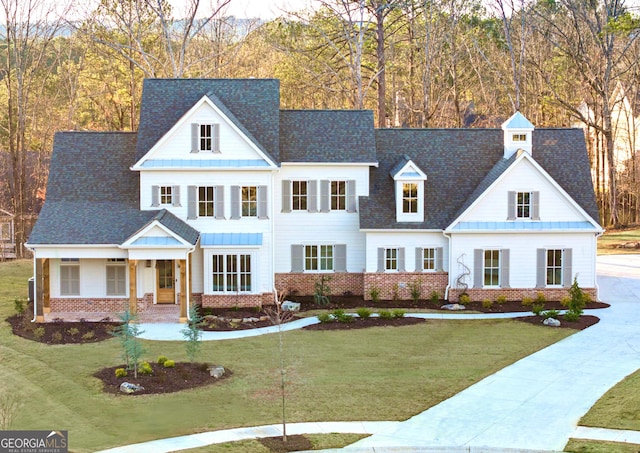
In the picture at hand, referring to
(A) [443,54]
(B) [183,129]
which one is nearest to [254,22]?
(A) [443,54]

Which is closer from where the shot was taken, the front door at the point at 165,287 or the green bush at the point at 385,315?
the green bush at the point at 385,315

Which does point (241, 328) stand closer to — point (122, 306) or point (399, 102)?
point (122, 306)

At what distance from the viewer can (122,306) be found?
2967cm

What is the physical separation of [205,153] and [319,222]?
5.36 meters

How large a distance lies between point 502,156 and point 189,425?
20.9 meters

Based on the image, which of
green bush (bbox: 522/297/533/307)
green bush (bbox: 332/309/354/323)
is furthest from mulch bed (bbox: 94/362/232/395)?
green bush (bbox: 522/297/533/307)

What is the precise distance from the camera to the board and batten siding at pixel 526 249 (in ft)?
103

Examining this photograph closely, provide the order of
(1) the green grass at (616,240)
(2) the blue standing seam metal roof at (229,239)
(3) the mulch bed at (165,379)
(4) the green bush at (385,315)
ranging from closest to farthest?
1. (3) the mulch bed at (165,379)
2. (4) the green bush at (385,315)
3. (2) the blue standing seam metal roof at (229,239)
4. (1) the green grass at (616,240)

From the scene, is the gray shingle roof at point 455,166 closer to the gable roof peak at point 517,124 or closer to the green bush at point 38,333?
the gable roof peak at point 517,124

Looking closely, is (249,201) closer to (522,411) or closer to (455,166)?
(455,166)

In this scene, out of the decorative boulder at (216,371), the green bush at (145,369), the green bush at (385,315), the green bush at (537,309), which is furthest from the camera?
the green bush at (537,309)

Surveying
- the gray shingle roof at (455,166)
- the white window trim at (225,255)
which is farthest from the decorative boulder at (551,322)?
the white window trim at (225,255)

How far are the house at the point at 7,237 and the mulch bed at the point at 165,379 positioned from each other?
27.8m

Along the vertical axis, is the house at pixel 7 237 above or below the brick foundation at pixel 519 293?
above
